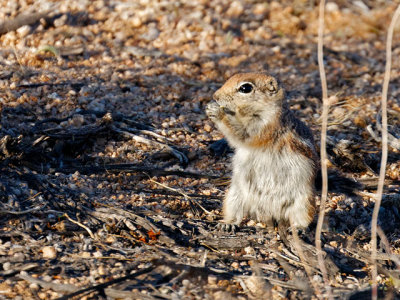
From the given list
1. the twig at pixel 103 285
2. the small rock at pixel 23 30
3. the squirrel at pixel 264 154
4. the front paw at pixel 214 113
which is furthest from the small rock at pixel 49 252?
the small rock at pixel 23 30

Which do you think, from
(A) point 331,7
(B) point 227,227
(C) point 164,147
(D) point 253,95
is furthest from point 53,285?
(A) point 331,7

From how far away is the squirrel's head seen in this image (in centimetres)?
411

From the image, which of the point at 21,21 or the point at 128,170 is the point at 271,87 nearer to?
the point at 128,170

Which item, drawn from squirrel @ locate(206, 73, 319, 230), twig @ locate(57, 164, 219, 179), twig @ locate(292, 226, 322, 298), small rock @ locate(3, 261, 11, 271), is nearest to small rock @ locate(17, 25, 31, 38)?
twig @ locate(57, 164, 219, 179)

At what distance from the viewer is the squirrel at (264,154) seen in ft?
12.9

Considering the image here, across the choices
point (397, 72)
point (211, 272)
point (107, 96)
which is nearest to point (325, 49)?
point (397, 72)

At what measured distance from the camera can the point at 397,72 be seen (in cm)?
685

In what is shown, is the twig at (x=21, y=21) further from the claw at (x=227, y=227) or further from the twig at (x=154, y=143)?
the claw at (x=227, y=227)

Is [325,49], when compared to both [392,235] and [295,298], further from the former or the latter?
[295,298]

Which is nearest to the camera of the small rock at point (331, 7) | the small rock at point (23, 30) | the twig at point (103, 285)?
the twig at point (103, 285)

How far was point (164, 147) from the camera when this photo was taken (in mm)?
4965

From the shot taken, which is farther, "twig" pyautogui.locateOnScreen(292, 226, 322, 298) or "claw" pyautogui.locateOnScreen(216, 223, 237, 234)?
"claw" pyautogui.locateOnScreen(216, 223, 237, 234)

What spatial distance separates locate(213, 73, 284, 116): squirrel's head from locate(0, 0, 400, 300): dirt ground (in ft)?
2.43

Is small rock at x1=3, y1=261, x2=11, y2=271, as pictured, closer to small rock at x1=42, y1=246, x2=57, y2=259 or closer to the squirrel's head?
small rock at x1=42, y1=246, x2=57, y2=259
